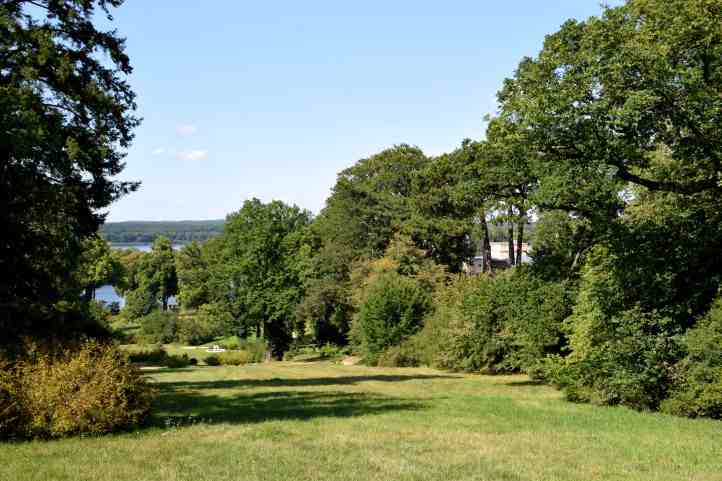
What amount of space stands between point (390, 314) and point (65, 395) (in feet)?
110

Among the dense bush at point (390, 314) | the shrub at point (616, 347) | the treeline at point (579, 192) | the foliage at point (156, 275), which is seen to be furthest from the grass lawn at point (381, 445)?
the foliage at point (156, 275)

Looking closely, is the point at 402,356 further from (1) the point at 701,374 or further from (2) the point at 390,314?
(1) the point at 701,374

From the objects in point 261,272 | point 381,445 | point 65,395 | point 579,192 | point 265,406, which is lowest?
point 265,406

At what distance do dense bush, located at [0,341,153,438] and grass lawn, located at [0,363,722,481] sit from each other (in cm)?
46

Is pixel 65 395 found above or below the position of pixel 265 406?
above

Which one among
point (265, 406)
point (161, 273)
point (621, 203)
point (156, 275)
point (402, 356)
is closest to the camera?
point (265, 406)

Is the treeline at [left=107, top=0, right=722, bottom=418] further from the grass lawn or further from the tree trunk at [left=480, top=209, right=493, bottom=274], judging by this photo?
the tree trunk at [left=480, top=209, right=493, bottom=274]

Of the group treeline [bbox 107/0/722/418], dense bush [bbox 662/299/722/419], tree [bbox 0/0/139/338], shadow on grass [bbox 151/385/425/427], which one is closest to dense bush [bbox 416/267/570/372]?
treeline [bbox 107/0/722/418]

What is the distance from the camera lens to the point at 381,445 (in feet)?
35.3

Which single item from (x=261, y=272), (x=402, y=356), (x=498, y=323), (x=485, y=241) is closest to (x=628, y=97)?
(x=498, y=323)

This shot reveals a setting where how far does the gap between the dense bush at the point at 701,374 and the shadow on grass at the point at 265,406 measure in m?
6.01

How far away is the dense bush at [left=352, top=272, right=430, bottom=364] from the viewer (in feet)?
144

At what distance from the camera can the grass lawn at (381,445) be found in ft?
29.2

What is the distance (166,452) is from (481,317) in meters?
22.7
